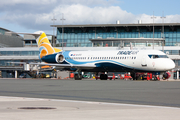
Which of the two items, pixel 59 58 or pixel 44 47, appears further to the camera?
pixel 44 47

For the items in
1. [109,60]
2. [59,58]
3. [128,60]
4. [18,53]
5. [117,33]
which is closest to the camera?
[128,60]

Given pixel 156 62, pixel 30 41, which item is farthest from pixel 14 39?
pixel 156 62

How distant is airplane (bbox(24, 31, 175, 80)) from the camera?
126ft

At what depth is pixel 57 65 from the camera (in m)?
44.0

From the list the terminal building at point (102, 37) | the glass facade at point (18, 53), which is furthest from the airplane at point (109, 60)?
A: the glass facade at point (18, 53)

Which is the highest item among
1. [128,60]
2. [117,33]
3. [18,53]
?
[117,33]

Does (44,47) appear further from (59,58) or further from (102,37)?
(102,37)

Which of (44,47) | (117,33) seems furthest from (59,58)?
(117,33)

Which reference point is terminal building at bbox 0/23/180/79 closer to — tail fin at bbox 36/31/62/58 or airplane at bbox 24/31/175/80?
tail fin at bbox 36/31/62/58

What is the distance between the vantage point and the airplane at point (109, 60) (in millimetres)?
38312

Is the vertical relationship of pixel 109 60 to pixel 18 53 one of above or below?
below

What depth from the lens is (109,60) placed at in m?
41.4

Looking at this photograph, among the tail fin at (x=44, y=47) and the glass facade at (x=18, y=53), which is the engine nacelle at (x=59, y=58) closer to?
the tail fin at (x=44, y=47)

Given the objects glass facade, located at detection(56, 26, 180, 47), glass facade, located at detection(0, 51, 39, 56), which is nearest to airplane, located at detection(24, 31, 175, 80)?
glass facade, located at detection(0, 51, 39, 56)
